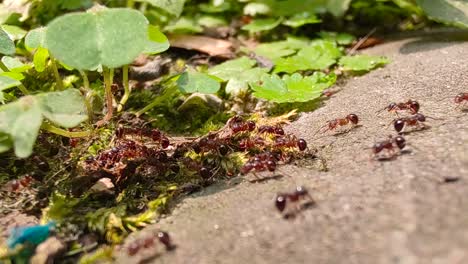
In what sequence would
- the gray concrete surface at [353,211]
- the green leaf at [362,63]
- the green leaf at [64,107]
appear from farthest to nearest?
the green leaf at [362,63] < the green leaf at [64,107] < the gray concrete surface at [353,211]

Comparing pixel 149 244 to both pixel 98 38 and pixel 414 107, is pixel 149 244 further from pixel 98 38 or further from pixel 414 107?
pixel 414 107

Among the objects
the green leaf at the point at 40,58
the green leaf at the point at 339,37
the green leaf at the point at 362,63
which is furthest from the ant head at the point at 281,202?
the green leaf at the point at 339,37

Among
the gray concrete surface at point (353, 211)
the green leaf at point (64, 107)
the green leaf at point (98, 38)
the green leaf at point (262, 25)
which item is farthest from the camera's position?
the green leaf at point (262, 25)

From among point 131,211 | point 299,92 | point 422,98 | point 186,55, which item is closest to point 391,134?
point 422,98

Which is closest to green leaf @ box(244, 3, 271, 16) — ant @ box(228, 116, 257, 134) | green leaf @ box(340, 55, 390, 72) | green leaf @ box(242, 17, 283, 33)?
green leaf @ box(242, 17, 283, 33)

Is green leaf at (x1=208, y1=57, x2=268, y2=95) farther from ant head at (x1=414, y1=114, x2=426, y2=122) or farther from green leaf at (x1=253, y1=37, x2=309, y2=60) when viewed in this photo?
ant head at (x1=414, y1=114, x2=426, y2=122)

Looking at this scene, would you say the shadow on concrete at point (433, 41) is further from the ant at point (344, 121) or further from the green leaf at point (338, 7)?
the ant at point (344, 121)

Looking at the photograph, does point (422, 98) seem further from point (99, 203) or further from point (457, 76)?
point (99, 203)
